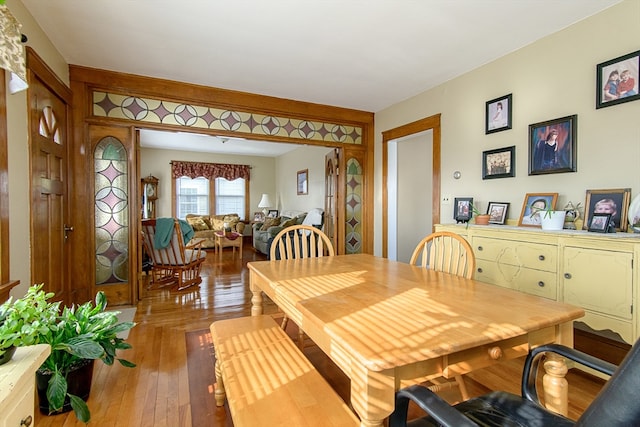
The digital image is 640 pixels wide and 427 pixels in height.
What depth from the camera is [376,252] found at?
4.84m

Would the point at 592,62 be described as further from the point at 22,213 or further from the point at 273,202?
the point at 273,202

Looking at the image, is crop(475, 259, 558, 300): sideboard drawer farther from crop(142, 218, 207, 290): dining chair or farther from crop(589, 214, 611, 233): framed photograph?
crop(142, 218, 207, 290): dining chair

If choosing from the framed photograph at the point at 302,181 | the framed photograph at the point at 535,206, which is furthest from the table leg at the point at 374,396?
the framed photograph at the point at 302,181

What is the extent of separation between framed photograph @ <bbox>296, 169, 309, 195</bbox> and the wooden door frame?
3055mm

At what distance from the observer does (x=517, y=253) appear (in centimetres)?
230

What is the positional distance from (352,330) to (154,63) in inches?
130

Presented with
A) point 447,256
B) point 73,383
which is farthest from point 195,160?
point 447,256

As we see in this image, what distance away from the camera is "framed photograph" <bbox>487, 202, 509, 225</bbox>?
2857 millimetres

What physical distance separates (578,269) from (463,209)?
4.52ft

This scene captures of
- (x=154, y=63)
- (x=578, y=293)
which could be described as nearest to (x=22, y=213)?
(x=154, y=63)

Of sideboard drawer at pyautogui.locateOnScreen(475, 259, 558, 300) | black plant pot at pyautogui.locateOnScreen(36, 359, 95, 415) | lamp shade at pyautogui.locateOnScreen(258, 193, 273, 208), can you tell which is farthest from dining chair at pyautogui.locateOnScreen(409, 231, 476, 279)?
lamp shade at pyautogui.locateOnScreen(258, 193, 273, 208)

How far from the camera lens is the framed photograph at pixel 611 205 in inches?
80.8

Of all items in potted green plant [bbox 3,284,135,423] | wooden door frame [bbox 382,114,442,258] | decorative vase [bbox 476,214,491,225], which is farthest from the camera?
wooden door frame [bbox 382,114,442,258]

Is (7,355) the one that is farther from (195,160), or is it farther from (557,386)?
(195,160)
